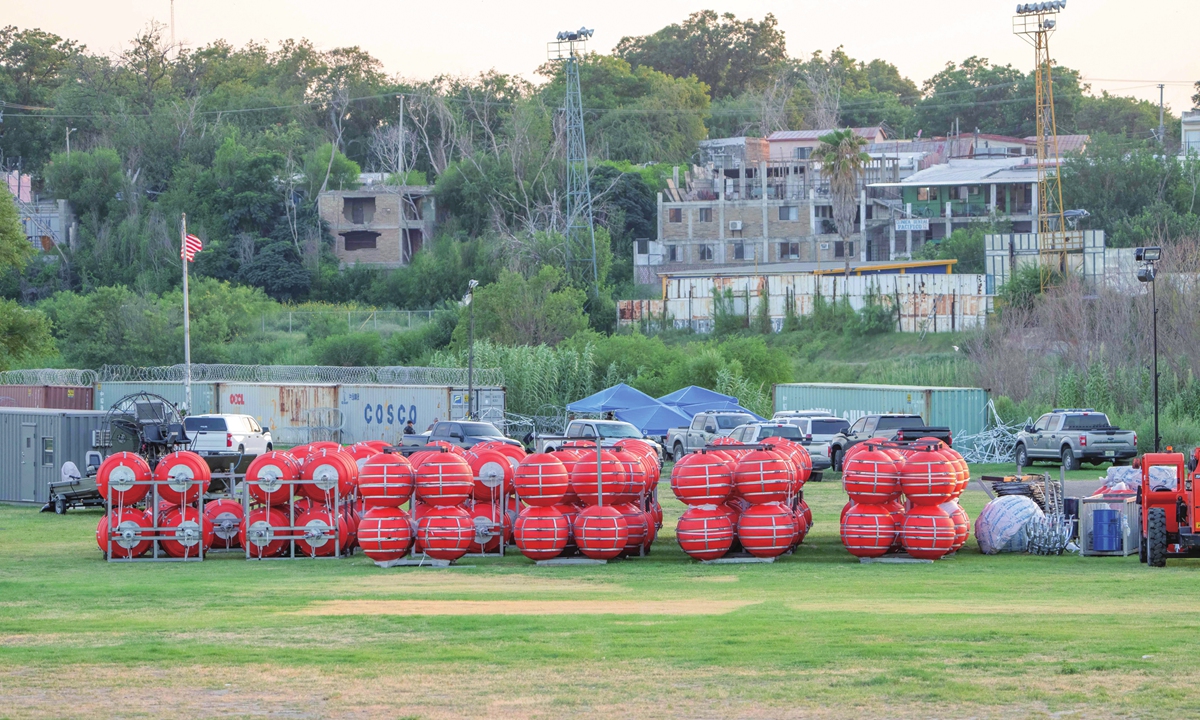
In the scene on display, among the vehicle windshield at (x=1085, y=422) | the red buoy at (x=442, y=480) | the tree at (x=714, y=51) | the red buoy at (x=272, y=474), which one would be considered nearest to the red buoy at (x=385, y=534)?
the red buoy at (x=442, y=480)

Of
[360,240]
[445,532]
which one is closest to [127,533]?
[445,532]

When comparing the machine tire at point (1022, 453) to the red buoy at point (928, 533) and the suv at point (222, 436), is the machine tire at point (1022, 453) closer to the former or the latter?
the suv at point (222, 436)

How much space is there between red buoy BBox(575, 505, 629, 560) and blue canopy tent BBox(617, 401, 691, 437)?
25615 millimetres

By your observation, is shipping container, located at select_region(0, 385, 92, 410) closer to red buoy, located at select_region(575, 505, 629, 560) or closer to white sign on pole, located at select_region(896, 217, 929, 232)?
red buoy, located at select_region(575, 505, 629, 560)

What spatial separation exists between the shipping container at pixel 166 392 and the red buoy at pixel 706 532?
3756 centimetres

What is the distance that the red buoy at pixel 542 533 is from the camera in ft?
70.3

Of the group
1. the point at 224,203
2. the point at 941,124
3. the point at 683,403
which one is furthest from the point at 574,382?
the point at 941,124

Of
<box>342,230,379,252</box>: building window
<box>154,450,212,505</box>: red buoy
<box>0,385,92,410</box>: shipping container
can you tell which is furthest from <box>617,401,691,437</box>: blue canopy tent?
<box>342,230,379,252</box>: building window

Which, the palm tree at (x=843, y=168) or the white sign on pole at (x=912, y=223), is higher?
the palm tree at (x=843, y=168)

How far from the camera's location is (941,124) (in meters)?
135

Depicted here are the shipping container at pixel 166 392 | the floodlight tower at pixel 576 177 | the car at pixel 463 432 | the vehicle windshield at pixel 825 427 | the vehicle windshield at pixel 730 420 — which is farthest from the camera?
the floodlight tower at pixel 576 177

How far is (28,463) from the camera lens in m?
34.1

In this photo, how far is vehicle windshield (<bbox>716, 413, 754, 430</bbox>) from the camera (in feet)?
143

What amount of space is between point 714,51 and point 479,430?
383 ft
